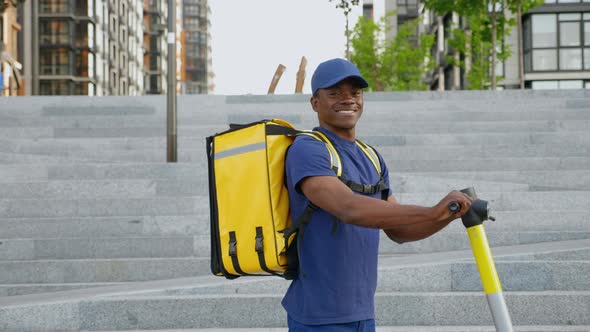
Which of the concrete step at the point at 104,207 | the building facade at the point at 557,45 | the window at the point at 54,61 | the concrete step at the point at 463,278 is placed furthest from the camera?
the window at the point at 54,61

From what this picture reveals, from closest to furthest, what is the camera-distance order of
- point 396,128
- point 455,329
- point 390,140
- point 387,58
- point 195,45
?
point 455,329 → point 390,140 → point 396,128 → point 387,58 → point 195,45

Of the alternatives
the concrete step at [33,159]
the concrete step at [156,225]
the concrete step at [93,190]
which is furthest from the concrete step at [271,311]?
the concrete step at [33,159]

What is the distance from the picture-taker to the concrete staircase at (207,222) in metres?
6.23

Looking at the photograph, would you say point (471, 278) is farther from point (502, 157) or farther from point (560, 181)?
point (502, 157)

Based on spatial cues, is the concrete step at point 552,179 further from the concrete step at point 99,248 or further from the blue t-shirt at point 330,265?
the blue t-shirt at point 330,265

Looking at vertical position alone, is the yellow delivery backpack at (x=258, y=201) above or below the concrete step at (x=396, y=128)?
below

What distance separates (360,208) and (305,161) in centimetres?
24

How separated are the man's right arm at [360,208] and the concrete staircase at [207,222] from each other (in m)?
3.85

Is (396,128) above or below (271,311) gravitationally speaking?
above

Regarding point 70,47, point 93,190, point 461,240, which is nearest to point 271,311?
point 461,240

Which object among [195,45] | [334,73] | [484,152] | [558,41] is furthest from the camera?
[195,45]

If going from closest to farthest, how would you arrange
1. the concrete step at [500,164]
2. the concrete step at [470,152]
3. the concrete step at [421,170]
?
the concrete step at [421,170]
the concrete step at [500,164]
the concrete step at [470,152]

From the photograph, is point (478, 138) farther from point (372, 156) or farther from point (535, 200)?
point (372, 156)

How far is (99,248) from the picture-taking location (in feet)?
25.8
